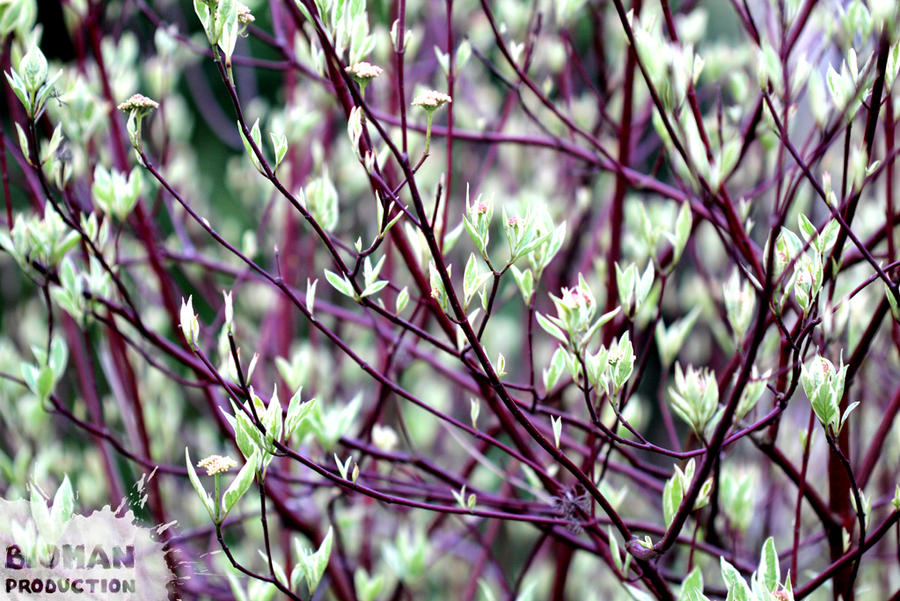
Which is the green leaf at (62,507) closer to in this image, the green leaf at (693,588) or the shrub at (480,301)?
the shrub at (480,301)

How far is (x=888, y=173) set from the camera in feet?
2.87

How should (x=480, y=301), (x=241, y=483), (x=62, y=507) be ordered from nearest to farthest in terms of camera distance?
(x=241, y=483)
(x=62, y=507)
(x=480, y=301)

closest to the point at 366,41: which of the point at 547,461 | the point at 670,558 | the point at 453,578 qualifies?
the point at 547,461

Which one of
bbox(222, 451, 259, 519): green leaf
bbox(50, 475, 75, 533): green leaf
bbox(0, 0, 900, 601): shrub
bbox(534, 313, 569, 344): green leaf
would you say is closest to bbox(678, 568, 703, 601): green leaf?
Answer: bbox(0, 0, 900, 601): shrub

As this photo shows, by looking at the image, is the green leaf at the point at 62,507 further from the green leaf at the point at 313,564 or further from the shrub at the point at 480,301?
the green leaf at the point at 313,564

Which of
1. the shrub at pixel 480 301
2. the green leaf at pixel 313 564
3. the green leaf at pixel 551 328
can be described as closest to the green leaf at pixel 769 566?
the shrub at pixel 480 301

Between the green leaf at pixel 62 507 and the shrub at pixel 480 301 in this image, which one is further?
the green leaf at pixel 62 507

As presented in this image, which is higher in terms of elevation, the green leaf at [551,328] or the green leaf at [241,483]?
the green leaf at [551,328]

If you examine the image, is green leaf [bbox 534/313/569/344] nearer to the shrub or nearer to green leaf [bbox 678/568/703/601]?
the shrub

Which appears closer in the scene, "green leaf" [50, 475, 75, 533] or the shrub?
the shrub

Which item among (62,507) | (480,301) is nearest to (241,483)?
(62,507)

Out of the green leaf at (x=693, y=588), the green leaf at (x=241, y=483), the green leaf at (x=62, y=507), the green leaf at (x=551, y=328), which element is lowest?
the green leaf at (x=693, y=588)

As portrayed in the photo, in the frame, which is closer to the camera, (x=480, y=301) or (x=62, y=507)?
(x=62, y=507)

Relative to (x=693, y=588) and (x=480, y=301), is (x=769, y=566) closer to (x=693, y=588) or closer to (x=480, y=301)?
(x=693, y=588)
